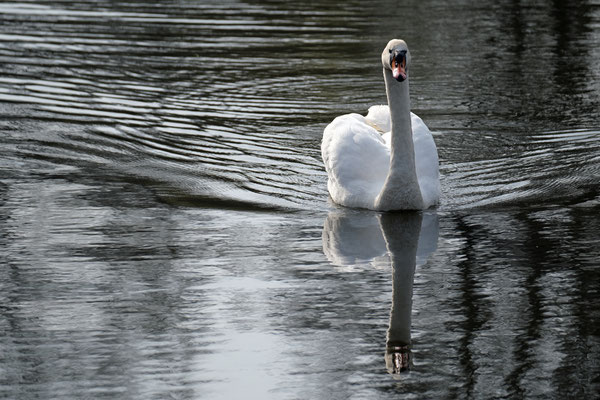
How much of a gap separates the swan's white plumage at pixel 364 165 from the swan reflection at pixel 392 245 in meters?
0.15

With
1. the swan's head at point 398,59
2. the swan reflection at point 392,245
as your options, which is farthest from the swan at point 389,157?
the swan reflection at point 392,245

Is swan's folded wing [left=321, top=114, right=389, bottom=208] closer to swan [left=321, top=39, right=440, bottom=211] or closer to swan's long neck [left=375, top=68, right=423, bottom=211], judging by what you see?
swan [left=321, top=39, right=440, bottom=211]

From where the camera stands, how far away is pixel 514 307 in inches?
291

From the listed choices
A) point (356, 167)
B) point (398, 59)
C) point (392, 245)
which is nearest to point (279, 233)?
point (392, 245)

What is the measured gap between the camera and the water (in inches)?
255

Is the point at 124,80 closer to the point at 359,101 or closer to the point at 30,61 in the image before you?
the point at 30,61

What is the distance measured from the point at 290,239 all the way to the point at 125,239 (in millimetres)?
1253

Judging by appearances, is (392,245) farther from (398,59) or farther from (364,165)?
(398,59)

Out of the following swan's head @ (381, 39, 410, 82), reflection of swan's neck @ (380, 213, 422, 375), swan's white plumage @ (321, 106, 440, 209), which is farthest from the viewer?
swan's white plumage @ (321, 106, 440, 209)

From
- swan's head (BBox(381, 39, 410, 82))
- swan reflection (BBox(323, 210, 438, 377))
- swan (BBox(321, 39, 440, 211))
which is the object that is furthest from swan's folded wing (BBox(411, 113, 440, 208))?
swan's head (BBox(381, 39, 410, 82))

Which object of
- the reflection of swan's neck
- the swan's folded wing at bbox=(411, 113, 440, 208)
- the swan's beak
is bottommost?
the reflection of swan's neck

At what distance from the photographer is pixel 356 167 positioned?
10.1 metres

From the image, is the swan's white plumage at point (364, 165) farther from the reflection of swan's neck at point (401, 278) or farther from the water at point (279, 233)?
the reflection of swan's neck at point (401, 278)

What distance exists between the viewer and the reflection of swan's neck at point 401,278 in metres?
6.59
